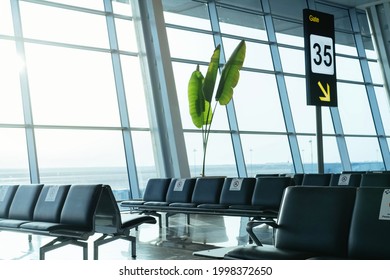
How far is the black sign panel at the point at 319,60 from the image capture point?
26.9ft

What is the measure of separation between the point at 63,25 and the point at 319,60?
547cm

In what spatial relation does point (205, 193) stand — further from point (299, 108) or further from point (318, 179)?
point (299, 108)

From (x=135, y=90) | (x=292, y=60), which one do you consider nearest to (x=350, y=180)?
(x=135, y=90)

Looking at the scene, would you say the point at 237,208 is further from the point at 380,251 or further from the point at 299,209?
the point at 380,251

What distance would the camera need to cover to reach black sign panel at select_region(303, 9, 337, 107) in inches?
323

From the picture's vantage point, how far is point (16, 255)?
5.84 metres

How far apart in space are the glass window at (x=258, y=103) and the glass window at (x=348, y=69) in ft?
9.99

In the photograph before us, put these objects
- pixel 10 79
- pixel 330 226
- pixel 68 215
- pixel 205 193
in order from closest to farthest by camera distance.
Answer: pixel 330 226, pixel 68 215, pixel 205 193, pixel 10 79

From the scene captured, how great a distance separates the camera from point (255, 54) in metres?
14.5

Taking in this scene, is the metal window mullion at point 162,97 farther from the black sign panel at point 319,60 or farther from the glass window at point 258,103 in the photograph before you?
the black sign panel at point 319,60

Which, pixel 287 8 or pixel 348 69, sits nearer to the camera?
pixel 287 8

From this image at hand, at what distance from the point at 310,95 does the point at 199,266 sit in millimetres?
6172

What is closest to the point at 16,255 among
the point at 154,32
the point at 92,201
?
the point at 92,201

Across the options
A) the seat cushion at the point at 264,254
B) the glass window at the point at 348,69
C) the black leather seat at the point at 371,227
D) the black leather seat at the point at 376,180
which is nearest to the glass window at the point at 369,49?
the glass window at the point at 348,69
